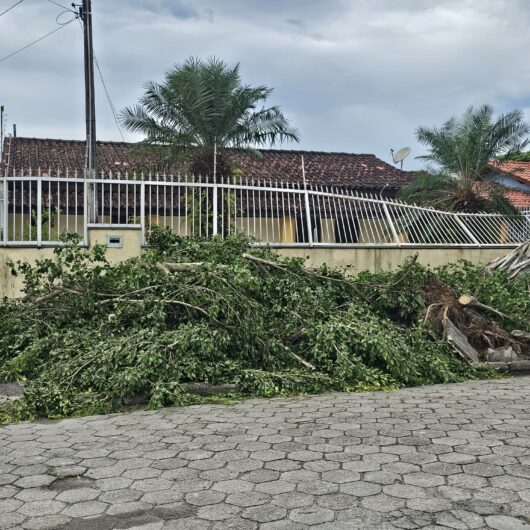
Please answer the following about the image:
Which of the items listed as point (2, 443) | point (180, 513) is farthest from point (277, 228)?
point (180, 513)

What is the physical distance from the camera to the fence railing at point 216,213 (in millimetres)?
9008

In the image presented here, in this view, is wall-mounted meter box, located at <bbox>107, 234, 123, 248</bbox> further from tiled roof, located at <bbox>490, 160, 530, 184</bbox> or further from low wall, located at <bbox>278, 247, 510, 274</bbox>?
tiled roof, located at <bbox>490, 160, 530, 184</bbox>

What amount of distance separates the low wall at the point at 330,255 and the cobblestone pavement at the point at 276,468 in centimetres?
402

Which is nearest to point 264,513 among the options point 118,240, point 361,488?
point 361,488

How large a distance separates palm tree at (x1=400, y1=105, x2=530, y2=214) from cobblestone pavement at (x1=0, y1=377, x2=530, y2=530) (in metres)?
10.9

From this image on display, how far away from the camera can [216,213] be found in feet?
32.8

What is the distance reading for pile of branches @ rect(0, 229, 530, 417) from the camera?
19.7 feet

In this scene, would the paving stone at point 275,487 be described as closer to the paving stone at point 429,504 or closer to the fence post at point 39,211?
the paving stone at point 429,504

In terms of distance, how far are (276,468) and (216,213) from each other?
6393mm

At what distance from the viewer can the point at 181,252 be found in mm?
8625

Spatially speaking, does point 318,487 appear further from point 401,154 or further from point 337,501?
point 401,154

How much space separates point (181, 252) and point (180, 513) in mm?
5533

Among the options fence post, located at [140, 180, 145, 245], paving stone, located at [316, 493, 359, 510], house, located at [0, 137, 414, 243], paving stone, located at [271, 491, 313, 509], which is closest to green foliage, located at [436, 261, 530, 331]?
house, located at [0, 137, 414, 243]

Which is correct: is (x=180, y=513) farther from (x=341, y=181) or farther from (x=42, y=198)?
(x=341, y=181)
